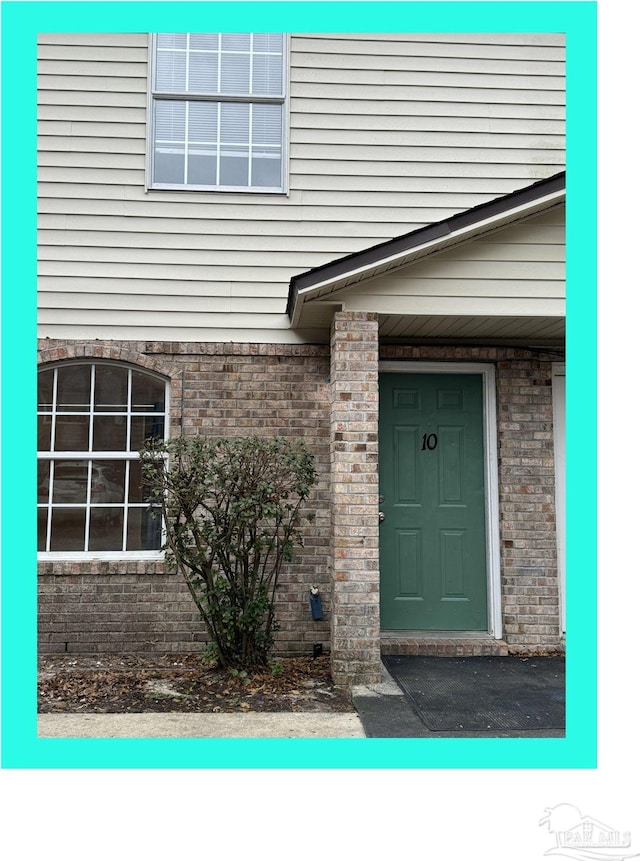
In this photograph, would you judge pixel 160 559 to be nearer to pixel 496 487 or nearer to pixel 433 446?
pixel 433 446

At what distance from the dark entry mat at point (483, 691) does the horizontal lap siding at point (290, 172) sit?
300cm

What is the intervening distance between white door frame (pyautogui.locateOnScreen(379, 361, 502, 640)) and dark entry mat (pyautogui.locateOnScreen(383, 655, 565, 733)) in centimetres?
48

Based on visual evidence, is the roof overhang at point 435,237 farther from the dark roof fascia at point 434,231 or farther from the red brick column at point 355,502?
the red brick column at point 355,502

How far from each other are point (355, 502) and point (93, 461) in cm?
244

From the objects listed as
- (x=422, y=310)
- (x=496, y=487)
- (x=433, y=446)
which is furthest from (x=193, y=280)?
(x=496, y=487)

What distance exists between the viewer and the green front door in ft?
20.5

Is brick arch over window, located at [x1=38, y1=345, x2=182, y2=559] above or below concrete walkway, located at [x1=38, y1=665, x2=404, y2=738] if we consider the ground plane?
above

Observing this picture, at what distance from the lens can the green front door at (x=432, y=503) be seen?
6.23m

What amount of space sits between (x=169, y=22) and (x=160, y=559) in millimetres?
4041

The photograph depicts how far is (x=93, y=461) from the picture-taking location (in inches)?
242

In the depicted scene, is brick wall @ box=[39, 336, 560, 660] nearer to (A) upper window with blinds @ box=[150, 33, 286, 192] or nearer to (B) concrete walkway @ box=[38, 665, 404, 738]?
(B) concrete walkway @ box=[38, 665, 404, 738]

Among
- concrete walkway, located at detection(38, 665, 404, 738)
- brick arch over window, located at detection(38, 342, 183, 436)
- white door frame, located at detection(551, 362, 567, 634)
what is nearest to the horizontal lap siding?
brick arch over window, located at detection(38, 342, 183, 436)

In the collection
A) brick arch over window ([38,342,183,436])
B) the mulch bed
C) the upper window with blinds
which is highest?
the upper window with blinds

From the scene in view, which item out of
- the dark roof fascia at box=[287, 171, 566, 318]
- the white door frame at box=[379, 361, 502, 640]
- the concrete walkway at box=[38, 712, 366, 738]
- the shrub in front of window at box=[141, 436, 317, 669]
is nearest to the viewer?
the concrete walkway at box=[38, 712, 366, 738]
